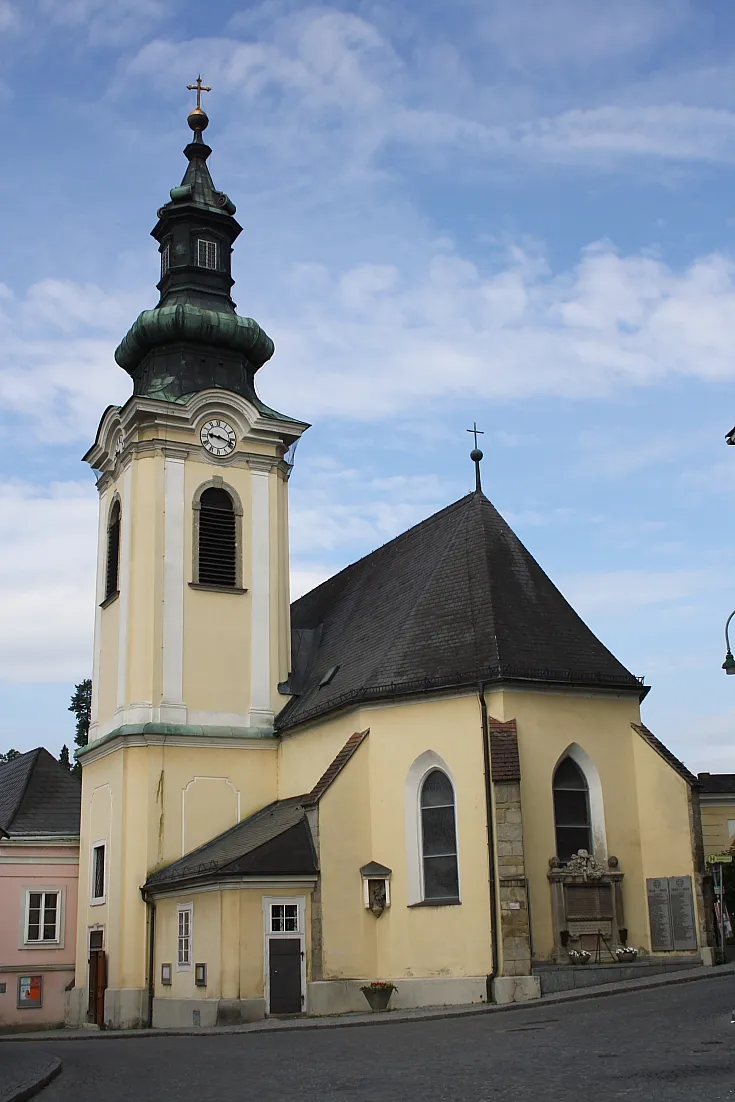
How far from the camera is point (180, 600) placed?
31000 millimetres

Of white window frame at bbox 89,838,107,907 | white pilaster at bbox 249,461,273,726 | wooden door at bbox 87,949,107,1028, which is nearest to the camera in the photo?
wooden door at bbox 87,949,107,1028

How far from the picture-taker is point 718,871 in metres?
23.0

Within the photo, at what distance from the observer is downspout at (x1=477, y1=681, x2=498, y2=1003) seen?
75.9ft

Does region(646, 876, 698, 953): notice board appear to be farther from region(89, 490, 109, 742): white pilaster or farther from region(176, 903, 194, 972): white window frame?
region(89, 490, 109, 742): white pilaster

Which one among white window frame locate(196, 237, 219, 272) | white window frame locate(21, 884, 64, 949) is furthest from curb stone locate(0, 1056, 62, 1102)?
white window frame locate(196, 237, 219, 272)

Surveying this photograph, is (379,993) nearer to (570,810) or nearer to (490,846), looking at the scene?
(490,846)

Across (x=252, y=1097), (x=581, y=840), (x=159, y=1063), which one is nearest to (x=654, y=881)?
(x=581, y=840)

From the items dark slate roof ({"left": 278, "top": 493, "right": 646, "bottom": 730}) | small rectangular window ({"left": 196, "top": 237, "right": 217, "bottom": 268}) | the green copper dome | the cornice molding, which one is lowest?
the cornice molding

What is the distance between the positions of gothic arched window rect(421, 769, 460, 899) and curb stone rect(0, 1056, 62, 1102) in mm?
9904

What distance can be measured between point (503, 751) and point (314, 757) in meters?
6.26

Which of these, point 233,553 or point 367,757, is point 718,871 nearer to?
point 367,757

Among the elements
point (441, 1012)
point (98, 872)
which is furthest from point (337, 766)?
point (98, 872)

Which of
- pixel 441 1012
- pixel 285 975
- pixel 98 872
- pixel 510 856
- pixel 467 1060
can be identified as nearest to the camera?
pixel 467 1060

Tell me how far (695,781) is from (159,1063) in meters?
12.9
